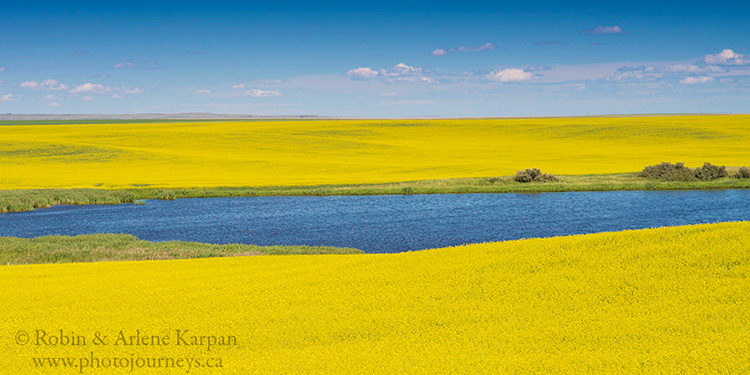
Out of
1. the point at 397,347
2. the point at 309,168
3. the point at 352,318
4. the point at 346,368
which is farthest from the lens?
the point at 309,168

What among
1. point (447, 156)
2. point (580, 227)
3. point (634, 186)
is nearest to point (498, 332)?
point (580, 227)

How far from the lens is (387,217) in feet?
119

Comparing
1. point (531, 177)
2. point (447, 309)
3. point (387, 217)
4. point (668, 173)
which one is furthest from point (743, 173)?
point (447, 309)

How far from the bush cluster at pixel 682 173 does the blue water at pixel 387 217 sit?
374cm

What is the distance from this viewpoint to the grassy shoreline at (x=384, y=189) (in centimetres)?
4392

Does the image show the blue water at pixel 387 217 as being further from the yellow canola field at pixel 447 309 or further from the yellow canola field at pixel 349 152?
the yellow canola field at pixel 447 309

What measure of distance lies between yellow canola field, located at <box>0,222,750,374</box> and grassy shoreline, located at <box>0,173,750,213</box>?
28.6 metres

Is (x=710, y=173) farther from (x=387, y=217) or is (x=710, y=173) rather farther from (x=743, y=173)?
(x=387, y=217)

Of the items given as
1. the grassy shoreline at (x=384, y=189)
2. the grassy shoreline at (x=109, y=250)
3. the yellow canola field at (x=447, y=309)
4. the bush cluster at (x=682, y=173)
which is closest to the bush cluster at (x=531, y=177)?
the grassy shoreline at (x=384, y=189)

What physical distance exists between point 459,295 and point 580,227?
69.9ft

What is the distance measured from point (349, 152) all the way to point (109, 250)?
49.3m

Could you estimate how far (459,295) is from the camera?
1291 cm

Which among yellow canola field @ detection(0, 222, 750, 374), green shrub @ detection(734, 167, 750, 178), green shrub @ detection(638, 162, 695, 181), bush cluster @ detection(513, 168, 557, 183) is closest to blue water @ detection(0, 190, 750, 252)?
green shrub @ detection(638, 162, 695, 181)

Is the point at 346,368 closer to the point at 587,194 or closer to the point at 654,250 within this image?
the point at 654,250
